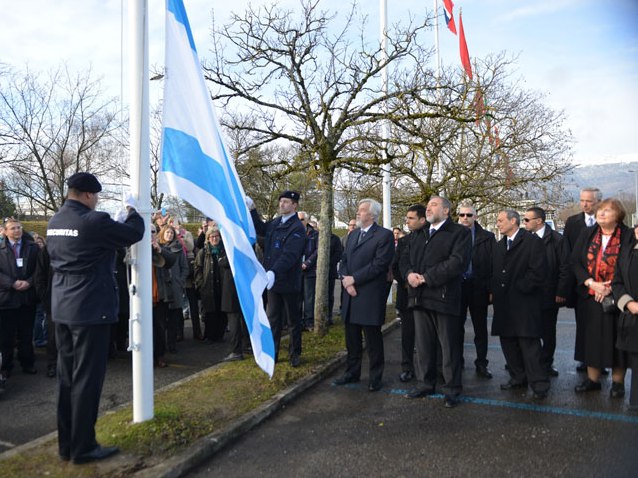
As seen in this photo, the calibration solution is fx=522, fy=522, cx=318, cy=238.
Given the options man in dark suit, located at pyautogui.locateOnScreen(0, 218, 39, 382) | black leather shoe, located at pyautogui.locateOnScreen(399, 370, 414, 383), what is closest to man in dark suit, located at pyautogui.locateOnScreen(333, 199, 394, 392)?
black leather shoe, located at pyautogui.locateOnScreen(399, 370, 414, 383)

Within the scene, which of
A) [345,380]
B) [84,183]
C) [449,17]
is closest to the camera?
[84,183]

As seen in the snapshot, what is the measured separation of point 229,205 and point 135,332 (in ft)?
4.37

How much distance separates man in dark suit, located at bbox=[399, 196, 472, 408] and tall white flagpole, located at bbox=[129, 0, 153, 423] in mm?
2738

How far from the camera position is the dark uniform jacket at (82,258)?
382 centimetres

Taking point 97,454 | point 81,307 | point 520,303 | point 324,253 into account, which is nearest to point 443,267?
point 520,303

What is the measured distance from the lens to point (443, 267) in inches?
215

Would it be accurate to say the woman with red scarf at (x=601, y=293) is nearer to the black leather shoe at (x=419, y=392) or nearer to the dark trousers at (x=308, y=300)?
the black leather shoe at (x=419, y=392)

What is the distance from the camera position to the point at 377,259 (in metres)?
6.04

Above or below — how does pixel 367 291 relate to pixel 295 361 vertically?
above

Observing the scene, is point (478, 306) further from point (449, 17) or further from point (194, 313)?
point (449, 17)

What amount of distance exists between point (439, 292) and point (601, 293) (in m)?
1.73

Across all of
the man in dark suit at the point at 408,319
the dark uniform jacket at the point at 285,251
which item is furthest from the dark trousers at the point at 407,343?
the dark uniform jacket at the point at 285,251

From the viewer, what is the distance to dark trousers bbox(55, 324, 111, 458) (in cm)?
383

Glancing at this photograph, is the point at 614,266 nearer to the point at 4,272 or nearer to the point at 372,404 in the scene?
the point at 372,404
